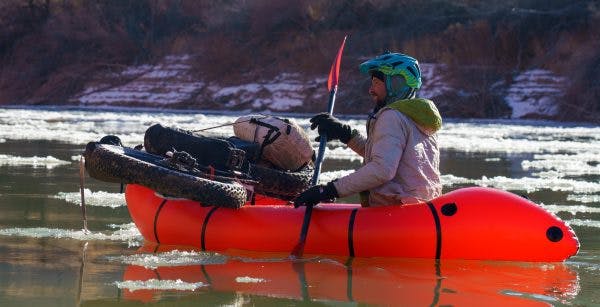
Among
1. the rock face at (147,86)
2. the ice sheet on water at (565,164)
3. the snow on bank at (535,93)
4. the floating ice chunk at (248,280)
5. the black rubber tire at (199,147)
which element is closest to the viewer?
the floating ice chunk at (248,280)

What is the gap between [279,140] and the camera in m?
8.05

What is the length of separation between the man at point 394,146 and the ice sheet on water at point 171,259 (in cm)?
66

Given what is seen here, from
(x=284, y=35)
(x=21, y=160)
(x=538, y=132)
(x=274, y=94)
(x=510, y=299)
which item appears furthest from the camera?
(x=284, y=35)

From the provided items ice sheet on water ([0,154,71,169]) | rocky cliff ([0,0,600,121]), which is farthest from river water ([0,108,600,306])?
rocky cliff ([0,0,600,121])

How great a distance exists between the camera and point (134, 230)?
781 centimetres

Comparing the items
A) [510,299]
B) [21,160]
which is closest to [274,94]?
[21,160]

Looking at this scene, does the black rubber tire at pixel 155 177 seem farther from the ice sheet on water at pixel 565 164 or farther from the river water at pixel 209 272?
the ice sheet on water at pixel 565 164

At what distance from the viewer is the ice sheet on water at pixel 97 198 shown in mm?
9081

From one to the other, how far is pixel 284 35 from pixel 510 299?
131 ft

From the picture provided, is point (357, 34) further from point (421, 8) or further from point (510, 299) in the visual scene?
point (510, 299)

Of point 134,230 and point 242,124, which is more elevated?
point 242,124

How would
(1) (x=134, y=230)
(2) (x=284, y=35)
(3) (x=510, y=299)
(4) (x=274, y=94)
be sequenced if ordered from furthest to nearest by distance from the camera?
(2) (x=284, y=35) < (4) (x=274, y=94) < (1) (x=134, y=230) < (3) (x=510, y=299)

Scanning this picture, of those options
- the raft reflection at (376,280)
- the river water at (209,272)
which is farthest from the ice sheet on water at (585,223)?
the raft reflection at (376,280)

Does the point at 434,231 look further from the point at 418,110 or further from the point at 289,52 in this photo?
the point at 289,52
